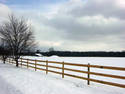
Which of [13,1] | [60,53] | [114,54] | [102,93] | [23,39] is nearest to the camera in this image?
[102,93]

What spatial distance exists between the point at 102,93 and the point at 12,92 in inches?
150

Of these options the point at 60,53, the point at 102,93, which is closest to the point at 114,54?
the point at 60,53

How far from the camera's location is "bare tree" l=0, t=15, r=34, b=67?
1593cm

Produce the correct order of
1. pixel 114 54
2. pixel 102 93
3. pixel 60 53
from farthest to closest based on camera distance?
pixel 60 53, pixel 114 54, pixel 102 93

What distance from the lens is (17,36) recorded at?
52.7 ft

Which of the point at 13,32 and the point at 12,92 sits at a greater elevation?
the point at 13,32

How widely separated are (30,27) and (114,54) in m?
82.5

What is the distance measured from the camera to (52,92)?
5109 millimetres

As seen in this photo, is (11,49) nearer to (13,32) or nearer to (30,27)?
(13,32)

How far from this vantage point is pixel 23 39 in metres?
15.9

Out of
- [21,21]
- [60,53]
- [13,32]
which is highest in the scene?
[21,21]

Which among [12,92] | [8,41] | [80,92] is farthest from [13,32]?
[80,92]

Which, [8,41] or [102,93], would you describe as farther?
[8,41]

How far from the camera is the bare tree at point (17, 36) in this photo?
52.3 feet
